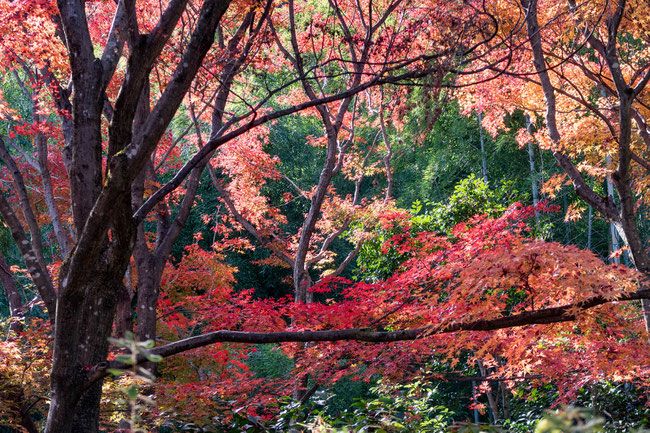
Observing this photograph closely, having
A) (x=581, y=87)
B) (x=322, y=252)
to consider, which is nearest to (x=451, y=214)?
(x=322, y=252)

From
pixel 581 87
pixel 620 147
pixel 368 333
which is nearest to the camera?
pixel 368 333

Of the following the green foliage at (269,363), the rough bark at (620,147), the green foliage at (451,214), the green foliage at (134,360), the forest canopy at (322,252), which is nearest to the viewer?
the green foliage at (134,360)

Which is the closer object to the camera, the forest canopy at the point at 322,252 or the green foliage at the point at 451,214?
the forest canopy at the point at 322,252

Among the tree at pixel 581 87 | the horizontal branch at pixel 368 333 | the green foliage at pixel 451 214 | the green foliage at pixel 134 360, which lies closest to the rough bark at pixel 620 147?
the tree at pixel 581 87

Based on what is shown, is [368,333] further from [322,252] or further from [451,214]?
[451,214]

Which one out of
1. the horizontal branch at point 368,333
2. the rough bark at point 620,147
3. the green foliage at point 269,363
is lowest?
the green foliage at point 269,363

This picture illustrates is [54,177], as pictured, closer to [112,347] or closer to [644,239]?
[112,347]

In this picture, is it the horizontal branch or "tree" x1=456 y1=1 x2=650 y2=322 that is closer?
the horizontal branch

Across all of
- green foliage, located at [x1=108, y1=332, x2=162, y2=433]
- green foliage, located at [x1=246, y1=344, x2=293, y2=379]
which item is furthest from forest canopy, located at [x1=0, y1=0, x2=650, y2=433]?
green foliage, located at [x1=246, y1=344, x2=293, y2=379]

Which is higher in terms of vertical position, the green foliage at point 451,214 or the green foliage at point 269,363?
the green foliage at point 451,214

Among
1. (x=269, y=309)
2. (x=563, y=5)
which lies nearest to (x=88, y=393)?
(x=269, y=309)

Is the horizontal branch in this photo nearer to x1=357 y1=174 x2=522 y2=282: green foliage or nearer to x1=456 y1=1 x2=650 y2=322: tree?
x1=456 y1=1 x2=650 y2=322: tree

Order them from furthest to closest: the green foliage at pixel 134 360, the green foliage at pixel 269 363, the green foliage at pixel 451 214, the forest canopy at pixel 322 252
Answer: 1. the green foliage at pixel 269 363
2. the green foliage at pixel 451 214
3. the forest canopy at pixel 322 252
4. the green foliage at pixel 134 360

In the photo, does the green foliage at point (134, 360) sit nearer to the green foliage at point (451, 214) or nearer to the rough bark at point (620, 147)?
the rough bark at point (620, 147)
